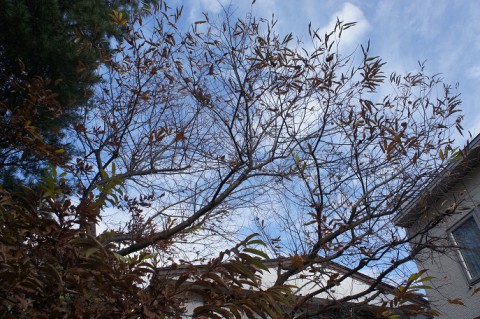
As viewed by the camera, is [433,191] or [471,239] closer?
[433,191]

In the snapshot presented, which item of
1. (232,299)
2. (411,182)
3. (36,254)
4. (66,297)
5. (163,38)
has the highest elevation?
(163,38)

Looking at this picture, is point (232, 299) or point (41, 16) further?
point (41, 16)

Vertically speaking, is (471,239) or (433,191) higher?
(471,239)

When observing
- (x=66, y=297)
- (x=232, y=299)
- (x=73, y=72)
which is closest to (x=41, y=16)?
(x=73, y=72)

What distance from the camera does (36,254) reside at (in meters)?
1.84

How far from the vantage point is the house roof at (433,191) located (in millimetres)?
4176

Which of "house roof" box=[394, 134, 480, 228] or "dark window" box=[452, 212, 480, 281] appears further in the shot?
"dark window" box=[452, 212, 480, 281]

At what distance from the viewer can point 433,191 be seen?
14.5ft

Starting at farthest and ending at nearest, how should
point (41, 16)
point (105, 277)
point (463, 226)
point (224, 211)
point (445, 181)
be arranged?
point (463, 226)
point (41, 16)
point (224, 211)
point (445, 181)
point (105, 277)

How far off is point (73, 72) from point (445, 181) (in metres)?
4.84

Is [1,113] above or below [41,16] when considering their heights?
below

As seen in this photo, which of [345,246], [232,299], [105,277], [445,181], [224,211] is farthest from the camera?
[224,211]

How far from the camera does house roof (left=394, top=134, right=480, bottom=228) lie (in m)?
4.18

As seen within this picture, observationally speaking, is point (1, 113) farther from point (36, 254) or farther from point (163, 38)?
point (36, 254)
